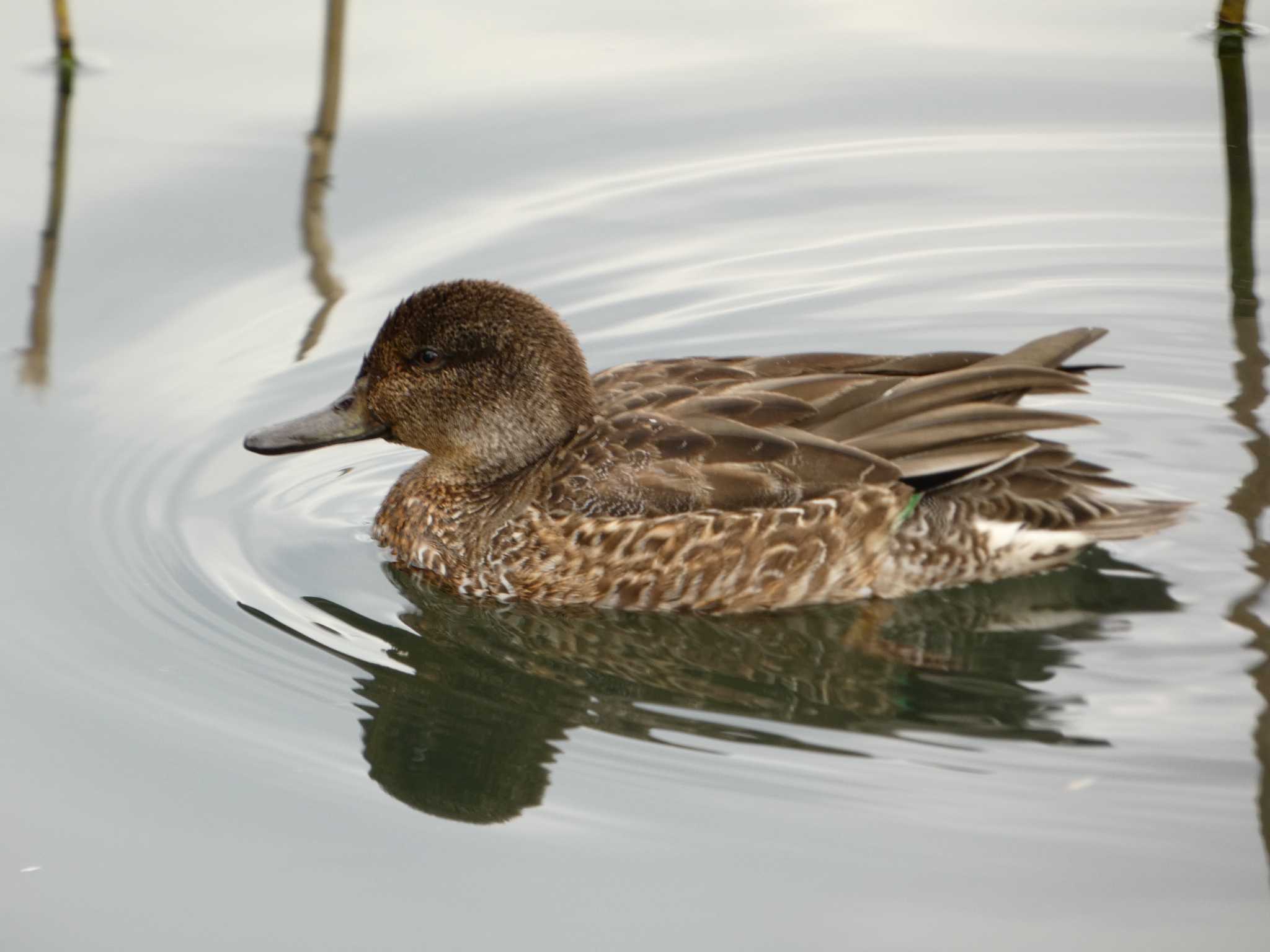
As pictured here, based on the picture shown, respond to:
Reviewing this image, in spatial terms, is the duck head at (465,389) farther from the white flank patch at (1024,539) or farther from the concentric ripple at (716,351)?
the white flank patch at (1024,539)

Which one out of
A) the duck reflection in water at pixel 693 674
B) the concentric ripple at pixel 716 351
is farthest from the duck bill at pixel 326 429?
the duck reflection in water at pixel 693 674

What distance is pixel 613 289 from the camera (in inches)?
395

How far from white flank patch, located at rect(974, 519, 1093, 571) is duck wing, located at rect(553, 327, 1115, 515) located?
0.17 metres

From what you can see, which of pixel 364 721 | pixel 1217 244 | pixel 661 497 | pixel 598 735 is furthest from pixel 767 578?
pixel 1217 244

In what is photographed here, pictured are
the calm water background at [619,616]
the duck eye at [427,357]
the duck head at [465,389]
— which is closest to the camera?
the calm water background at [619,616]

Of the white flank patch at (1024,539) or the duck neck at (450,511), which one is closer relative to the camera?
the white flank patch at (1024,539)

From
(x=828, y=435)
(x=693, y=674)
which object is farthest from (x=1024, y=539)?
(x=693, y=674)

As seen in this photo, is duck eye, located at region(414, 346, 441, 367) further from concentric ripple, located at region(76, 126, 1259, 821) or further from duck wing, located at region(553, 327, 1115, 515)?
concentric ripple, located at region(76, 126, 1259, 821)

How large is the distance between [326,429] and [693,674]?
1965 millimetres

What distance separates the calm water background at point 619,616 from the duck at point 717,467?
19 cm

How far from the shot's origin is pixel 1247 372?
9.12 m

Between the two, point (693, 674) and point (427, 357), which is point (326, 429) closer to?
point (427, 357)

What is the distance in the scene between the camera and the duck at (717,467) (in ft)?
25.0

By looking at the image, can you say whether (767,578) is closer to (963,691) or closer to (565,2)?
(963,691)
